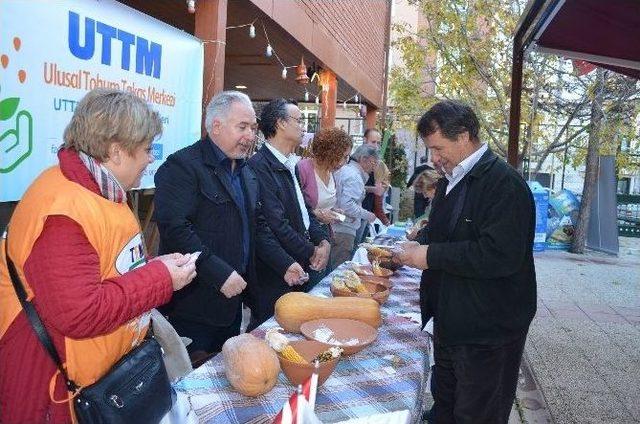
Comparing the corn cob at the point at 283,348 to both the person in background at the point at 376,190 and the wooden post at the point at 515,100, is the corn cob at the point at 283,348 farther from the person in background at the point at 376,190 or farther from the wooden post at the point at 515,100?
the person in background at the point at 376,190

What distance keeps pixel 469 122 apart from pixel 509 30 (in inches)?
340

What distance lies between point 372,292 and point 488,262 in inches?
34.2

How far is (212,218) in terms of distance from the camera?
2619 mm

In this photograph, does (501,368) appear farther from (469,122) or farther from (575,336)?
(575,336)

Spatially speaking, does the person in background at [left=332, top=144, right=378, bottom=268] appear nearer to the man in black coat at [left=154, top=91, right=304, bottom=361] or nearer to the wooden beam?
the man in black coat at [left=154, top=91, right=304, bottom=361]

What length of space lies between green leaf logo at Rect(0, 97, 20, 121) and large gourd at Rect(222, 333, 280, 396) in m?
1.66

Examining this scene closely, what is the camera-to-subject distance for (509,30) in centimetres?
977

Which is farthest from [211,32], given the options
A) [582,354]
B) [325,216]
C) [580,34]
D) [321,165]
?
[582,354]

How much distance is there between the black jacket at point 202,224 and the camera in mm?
2475

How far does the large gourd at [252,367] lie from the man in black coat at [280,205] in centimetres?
129

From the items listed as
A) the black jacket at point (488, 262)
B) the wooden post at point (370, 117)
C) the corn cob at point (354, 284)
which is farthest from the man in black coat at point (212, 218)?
the wooden post at point (370, 117)

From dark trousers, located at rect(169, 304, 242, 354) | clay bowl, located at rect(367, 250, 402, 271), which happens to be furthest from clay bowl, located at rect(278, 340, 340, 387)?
clay bowl, located at rect(367, 250, 402, 271)

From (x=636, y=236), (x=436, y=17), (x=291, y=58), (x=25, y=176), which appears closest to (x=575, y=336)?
(x=25, y=176)

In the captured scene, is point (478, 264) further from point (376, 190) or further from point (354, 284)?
point (376, 190)
